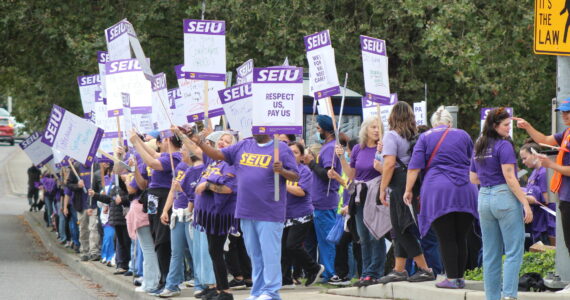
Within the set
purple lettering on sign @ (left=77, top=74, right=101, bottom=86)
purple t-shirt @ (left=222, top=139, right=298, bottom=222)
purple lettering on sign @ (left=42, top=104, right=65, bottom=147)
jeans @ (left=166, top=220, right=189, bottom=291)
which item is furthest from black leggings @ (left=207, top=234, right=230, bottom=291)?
purple lettering on sign @ (left=77, top=74, right=101, bottom=86)

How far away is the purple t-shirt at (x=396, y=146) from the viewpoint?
10.4 metres

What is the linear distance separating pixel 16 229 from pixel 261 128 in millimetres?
21199

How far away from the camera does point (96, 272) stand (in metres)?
16.2

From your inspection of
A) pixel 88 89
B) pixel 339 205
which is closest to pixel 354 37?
pixel 88 89

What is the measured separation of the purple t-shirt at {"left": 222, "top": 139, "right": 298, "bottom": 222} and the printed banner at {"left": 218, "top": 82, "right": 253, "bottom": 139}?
1667 mm

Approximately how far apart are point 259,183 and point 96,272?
22.5 ft

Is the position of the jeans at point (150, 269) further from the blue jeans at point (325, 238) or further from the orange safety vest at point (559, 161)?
the orange safety vest at point (559, 161)

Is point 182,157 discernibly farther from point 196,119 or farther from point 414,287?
point 414,287

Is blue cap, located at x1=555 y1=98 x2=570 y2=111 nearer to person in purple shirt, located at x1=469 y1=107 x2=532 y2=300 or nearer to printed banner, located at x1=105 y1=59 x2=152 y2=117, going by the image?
person in purple shirt, located at x1=469 y1=107 x2=532 y2=300

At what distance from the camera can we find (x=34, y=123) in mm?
31422

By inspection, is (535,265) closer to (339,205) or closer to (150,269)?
(339,205)

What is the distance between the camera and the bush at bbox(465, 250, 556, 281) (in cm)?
1005

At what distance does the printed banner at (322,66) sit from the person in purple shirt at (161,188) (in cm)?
163

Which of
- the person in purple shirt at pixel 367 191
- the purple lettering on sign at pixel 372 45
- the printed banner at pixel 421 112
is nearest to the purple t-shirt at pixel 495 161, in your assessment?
the person in purple shirt at pixel 367 191
